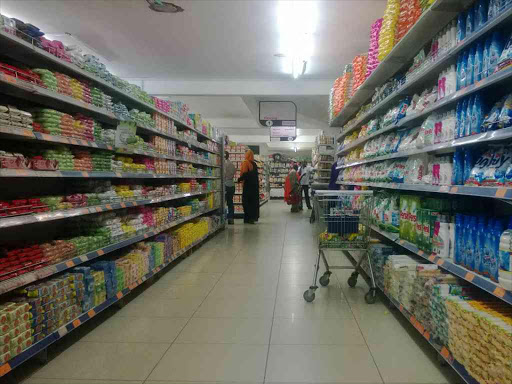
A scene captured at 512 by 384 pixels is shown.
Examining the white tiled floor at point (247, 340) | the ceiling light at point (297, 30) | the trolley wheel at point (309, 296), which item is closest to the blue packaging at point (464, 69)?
the white tiled floor at point (247, 340)

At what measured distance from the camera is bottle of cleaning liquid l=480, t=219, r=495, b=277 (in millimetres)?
1890

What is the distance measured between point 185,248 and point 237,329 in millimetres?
2745

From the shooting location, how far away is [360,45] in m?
6.51

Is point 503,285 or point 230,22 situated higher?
point 230,22

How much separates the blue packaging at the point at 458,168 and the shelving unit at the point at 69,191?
9.10ft

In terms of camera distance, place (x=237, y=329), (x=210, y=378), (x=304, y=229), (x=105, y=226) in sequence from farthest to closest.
Result: (x=304, y=229) → (x=105, y=226) → (x=237, y=329) → (x=210, y=378)

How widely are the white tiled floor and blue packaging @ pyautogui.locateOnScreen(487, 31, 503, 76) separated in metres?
1.85

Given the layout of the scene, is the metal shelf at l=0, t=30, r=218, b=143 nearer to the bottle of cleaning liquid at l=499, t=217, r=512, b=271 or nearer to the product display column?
the product display column

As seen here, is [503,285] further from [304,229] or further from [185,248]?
[304,229]

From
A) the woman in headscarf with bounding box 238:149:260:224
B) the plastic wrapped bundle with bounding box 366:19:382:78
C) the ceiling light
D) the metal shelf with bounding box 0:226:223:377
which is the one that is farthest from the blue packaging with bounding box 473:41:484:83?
the woman in headscarf with bounding box 238:149:260:224

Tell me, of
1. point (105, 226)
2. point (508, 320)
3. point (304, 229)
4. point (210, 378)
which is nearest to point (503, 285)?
point (508, 320)

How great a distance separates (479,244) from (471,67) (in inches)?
42.8

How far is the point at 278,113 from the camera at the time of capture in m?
10.8

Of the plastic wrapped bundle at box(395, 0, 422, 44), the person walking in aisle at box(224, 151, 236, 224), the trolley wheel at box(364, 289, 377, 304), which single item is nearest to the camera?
the plastic wrapped bundle at box(395, 0, 422, 44)
